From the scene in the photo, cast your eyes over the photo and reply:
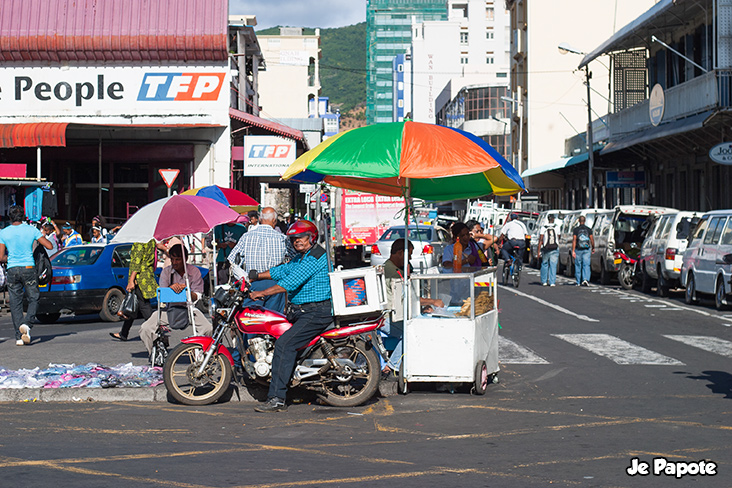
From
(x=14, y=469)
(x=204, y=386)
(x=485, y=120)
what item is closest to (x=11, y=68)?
(x=204, y=386)

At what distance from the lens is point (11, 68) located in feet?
96.2

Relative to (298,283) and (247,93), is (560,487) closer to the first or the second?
(298,283)

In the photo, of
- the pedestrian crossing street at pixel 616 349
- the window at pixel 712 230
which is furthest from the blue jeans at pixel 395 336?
the window at pixel 712 230

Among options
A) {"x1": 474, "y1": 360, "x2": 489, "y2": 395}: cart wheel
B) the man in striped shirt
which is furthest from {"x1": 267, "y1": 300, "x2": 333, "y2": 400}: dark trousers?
the man in striped shirt

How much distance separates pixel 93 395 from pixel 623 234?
19.8 meters

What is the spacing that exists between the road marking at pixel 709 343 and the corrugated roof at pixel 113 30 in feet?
62.1

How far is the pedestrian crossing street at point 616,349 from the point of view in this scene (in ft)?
38.5

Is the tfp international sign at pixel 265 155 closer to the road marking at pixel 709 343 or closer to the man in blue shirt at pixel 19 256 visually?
the man in blue shirt at pixel 19 256

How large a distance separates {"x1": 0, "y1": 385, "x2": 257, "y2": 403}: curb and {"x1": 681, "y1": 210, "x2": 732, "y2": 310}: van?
12.4 meters

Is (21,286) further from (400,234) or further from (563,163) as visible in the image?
(563,163)

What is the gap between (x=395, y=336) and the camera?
10.3 metres

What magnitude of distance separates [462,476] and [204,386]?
3975 mm

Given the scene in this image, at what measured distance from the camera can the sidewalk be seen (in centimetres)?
930

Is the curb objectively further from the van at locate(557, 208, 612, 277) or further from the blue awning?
the blue awning
